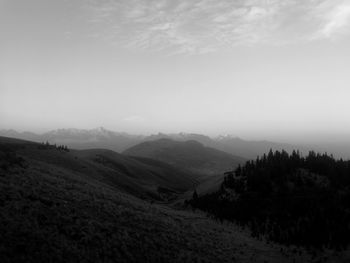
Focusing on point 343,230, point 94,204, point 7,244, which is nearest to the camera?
point 7,244

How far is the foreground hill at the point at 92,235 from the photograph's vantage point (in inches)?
734

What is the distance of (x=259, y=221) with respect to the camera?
4722 cm

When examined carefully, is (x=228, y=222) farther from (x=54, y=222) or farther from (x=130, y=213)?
(x=54, y=222)

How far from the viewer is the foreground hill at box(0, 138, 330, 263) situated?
61.2 ft

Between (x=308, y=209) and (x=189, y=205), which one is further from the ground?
(x=308, y=209)

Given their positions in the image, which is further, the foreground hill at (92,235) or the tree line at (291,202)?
the tree line at (291,202)

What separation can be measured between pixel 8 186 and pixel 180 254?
617 inches

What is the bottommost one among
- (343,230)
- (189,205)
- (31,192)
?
(189,205)

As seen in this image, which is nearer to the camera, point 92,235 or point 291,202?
point 92,235

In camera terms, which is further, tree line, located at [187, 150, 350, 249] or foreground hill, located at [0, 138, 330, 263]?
tree line, located at [187, 150, 350, 249]

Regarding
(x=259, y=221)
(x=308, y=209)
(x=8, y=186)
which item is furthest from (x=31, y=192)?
(x=308, y=209)

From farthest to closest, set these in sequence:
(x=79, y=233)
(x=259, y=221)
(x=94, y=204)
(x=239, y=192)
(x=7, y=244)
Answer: (x=239, y=192) < (x=259, y=221) < (x=94, y=204) < (x=79, y=233) < (x=7, y=244)

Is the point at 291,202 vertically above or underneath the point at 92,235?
underneath

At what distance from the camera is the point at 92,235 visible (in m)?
22.7
